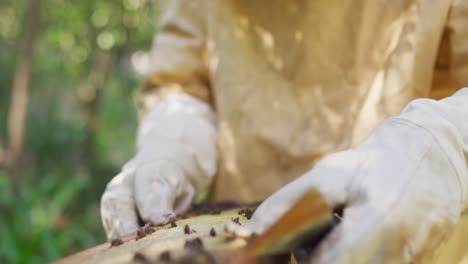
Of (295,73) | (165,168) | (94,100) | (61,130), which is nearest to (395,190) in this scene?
(165,168)

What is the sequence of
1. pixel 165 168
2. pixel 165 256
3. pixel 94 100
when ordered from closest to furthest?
1. pixel 165 256
2. pixel 165 168
3. pixel 94 100

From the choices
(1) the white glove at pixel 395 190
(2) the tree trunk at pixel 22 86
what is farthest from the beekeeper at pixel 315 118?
(2) the tree trunk at pixel 22 86

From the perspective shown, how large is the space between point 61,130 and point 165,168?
8.94 meters

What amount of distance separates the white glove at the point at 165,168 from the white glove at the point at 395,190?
1.61 feet

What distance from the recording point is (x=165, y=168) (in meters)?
1.65

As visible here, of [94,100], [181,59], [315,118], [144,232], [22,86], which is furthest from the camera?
[94,100]

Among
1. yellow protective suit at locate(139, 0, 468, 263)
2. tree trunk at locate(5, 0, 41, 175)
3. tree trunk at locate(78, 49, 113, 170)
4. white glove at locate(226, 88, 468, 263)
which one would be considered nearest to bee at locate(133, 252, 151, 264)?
white glove at locate(226, 88, 468, 263)

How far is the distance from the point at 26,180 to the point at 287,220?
8.77 metres

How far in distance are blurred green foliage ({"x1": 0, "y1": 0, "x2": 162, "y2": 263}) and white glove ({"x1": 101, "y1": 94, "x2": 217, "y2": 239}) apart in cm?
376

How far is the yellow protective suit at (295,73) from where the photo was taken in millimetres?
1535

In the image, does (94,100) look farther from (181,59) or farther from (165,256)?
(165,256)

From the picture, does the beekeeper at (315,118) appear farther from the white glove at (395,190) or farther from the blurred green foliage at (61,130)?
the blurred green foliage at (61,130)

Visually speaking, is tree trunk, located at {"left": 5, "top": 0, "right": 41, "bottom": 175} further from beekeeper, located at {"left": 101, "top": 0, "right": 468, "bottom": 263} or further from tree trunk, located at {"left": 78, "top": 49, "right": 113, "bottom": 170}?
beekeeper, located at {"left": 101, "top": 0, "right": 468, "bottom": 263}

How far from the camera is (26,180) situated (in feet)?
29.2
